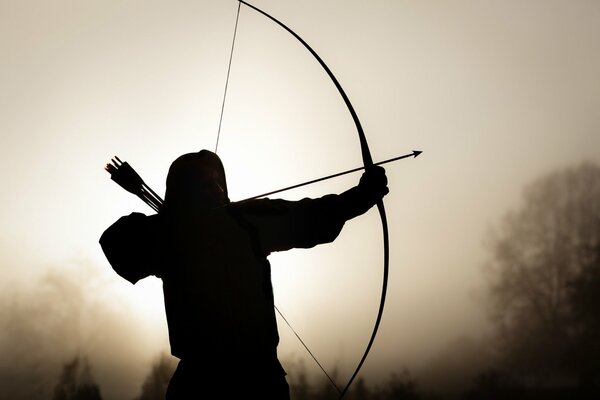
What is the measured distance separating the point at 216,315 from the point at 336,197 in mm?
913

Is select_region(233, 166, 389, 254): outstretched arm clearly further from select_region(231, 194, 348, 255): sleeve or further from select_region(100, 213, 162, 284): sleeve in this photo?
select_region(100, 213, 162, 284): sleeve

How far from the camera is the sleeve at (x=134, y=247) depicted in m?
3.42

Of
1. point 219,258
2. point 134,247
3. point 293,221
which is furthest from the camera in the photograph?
point 134,247

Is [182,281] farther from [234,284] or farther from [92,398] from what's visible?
[92,398]

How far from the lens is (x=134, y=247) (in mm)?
3438

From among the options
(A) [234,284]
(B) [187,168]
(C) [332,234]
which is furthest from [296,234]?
(B) [187,168]

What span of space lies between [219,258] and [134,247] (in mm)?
574

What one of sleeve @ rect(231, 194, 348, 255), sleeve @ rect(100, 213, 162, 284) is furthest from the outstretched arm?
sleeve @ rect(100, 213, 162, 284)

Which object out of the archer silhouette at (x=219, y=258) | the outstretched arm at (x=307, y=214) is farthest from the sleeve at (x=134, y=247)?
the outstretched arm at (x=307, y=214)

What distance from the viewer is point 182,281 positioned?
320 cm

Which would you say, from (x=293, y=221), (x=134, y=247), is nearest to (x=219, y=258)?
(x=293, y=221)

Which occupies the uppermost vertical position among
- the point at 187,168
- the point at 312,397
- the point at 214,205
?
the point at 187,168

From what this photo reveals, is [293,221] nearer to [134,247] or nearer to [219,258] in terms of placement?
[219,258]

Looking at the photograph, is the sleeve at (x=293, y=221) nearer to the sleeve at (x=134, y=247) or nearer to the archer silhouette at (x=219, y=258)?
the archer silhouette at (x=219, y=258)
